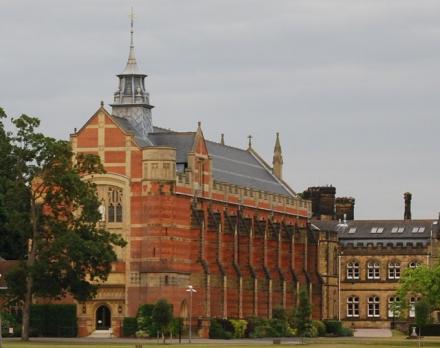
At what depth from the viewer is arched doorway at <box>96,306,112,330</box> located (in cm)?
13950

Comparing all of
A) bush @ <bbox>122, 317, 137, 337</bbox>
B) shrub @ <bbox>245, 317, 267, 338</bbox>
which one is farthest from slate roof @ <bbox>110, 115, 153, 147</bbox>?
shrub @ <bbox>245, 317, 267, 338</bbox>

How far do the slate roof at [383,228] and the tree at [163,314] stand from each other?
50.7 m

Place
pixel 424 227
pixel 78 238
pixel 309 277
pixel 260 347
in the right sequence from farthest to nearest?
1. pixel 424 227
2. pixel 309 277
3. pixel 78 238
4. pixel 260 347

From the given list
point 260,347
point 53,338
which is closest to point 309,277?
point 53,338

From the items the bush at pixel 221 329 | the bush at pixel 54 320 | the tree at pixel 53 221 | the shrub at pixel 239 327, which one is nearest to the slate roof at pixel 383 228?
the shrub at pixel 239 327

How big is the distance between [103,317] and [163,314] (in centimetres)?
1271

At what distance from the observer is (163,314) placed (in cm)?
12825

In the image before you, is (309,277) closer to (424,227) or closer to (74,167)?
(424,227)

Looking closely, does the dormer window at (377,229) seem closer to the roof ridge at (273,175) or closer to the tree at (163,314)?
the roof ridge at (273,175)

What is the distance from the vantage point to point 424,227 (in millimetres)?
179750

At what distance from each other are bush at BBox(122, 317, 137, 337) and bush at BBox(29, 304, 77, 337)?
4.02 metres

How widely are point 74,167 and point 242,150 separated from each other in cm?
4869

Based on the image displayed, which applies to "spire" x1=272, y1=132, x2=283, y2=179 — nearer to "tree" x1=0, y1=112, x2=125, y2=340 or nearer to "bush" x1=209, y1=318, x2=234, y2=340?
"bush" x1=209, y1=318, x2=234, y2=340

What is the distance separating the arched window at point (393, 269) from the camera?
17712 centimetres
